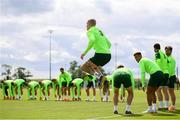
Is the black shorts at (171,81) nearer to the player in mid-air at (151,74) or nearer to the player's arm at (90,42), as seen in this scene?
the player in mid-air at (151,74)

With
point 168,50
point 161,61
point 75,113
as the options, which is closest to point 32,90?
point 168,50

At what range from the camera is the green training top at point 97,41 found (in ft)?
48.6

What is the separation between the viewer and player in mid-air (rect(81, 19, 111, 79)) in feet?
48.6

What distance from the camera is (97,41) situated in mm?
15008

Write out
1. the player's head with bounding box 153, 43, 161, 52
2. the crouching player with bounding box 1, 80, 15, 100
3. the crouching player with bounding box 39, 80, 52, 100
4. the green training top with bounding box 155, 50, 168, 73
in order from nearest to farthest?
the player's head with bounding box 153, 43, 161, 52, the green training top with bounding box 155, 50, 168, 73, the crouching player with bounding box 39, 80, 52, 100, the crouching player with bounding box 1, 80, 15, 100

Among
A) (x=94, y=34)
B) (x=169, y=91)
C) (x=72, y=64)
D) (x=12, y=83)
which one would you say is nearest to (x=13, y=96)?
(x=12, y=83)

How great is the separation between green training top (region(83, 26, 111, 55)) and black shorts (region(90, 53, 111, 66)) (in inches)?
4.7

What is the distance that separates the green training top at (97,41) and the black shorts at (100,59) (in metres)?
0.12

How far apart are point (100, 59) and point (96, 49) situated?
345mm

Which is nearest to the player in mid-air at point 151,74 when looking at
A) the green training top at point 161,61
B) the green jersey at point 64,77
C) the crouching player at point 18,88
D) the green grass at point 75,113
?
the green grass at point 75,113

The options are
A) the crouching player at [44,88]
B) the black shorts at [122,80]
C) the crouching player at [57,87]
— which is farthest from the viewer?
the crouching player at [44,88]

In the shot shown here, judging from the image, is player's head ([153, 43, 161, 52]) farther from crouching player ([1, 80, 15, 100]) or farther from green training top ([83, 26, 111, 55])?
crouching player ([1, 80, 15, 100])

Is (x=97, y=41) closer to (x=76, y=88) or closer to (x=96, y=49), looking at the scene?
(x=96, y=49)

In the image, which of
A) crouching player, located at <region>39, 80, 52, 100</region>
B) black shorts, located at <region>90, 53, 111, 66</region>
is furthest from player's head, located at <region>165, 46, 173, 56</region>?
crouching player, located at <region>39, 80, 52, 100</region>
